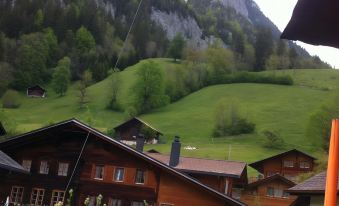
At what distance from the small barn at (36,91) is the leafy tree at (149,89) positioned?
59.8ft

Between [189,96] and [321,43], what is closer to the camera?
[321,43]

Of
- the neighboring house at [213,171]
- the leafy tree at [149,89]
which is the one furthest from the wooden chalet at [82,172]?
the leafy tree at [149,89]

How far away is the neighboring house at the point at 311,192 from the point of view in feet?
48.5

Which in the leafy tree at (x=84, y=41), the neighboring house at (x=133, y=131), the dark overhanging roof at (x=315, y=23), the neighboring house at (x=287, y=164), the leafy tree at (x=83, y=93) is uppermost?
the leafy tree at (x=84, y=41)

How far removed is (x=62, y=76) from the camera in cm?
9388

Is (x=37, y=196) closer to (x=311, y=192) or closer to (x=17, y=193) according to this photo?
(x=17, y=193)

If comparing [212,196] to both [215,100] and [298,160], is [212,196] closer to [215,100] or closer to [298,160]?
[298,160]

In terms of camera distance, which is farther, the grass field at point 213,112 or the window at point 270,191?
the grass field at point 213,112

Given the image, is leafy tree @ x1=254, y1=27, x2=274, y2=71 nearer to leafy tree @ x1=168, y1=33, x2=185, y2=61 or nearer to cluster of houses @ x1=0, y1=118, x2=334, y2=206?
leafy tree @ x1=168, y1=33, x2=185, y2=61

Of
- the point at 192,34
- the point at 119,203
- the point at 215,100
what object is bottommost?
the point at 119,203

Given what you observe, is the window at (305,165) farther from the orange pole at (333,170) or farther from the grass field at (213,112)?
the orange pole at (333,170)

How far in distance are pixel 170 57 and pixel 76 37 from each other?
21.3 meters

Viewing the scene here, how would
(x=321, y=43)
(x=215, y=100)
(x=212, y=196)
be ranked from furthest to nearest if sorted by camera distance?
1. (x=215, y=100)
2. (x=212, y=196)
3. (x=321, y=43)

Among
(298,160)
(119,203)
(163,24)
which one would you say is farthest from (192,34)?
(119,203)
